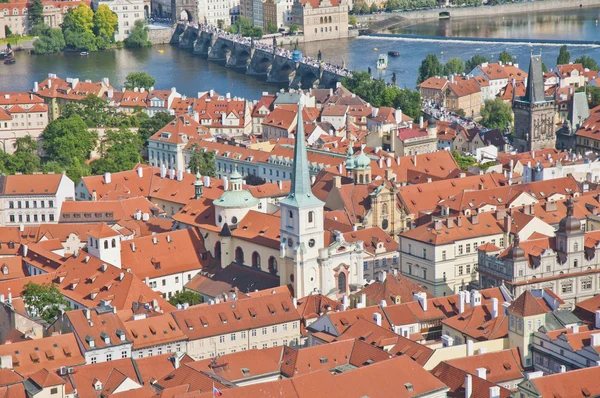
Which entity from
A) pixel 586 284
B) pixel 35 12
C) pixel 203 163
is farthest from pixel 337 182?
pixel 35 12

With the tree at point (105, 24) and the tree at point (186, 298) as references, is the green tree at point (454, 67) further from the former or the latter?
the tree at point (186, 298)

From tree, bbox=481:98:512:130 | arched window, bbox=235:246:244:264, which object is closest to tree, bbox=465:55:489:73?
tree, bbox=481:98:512:130

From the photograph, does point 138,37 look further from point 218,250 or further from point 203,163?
point 218,250

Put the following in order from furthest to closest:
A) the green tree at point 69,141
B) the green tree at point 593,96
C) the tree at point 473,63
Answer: the tree at point 473,63 → the green tree at point 593,96 → the green tree at point 69,141

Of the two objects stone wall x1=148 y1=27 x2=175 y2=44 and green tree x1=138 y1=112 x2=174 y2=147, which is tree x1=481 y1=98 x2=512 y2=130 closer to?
green tree x1=138 y1=112 x2=174 y2=147

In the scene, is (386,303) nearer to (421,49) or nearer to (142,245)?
(142,245)

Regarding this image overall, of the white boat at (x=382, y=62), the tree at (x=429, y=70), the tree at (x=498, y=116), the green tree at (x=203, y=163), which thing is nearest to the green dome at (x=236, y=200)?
the green tree at (x=203, y=163)
